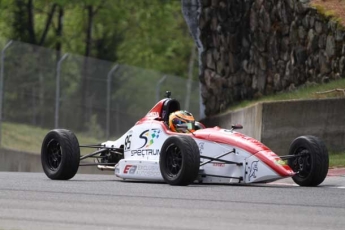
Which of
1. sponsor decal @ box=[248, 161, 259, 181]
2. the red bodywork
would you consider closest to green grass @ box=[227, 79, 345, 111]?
the red bodywork

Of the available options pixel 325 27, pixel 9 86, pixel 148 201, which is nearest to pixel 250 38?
pixel 325 27

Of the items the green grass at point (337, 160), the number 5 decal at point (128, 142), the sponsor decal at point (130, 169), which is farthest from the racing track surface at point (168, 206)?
the green grass at point (337, 160)

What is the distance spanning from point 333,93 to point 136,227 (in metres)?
12.1

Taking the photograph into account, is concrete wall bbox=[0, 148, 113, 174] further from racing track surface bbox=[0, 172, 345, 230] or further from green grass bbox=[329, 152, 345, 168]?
racing track surface bbox=[0, 172, 345, 230]

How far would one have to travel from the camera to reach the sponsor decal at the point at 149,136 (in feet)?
57.4

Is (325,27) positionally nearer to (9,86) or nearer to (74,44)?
(9,86)

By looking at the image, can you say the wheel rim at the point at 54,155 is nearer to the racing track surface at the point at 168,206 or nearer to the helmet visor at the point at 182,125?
the racing track surface at the point at 168,206

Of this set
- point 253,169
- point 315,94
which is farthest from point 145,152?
point 315,94

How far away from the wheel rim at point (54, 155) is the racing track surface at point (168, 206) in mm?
1621

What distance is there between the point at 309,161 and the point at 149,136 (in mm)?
2502

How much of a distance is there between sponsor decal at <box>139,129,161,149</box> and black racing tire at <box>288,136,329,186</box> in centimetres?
201

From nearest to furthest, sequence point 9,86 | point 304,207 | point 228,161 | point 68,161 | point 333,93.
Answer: point 304,207, point 228,161, point 68,161, point 333,93, point 9,86

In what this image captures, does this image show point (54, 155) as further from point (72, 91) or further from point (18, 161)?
point (72, 91)

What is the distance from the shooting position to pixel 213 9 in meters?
28.2
